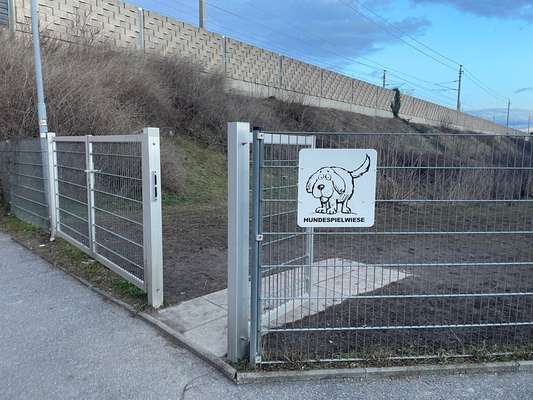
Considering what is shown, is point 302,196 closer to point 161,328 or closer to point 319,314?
point 319,314

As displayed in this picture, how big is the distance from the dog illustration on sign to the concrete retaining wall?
1400 cm

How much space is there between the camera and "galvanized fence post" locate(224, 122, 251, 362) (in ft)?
10.5

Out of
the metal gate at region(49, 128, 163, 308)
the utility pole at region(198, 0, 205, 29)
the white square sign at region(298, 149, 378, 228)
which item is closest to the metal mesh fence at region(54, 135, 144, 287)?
the metal gate at region(49, 128, 163, 308)

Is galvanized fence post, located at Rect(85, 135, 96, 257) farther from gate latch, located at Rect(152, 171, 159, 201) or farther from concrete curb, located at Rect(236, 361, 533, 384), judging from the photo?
concrete curb, located at Rect(236, 361, 533, 384)

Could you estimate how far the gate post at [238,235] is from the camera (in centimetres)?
320

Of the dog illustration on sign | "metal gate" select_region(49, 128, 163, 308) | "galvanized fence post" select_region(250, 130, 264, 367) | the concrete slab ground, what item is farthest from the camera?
"metal gate" select_region(49, 128, 163, 308)

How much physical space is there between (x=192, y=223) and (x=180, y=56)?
42.1ft

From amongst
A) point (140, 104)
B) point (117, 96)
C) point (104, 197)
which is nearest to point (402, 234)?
point (104, 197)

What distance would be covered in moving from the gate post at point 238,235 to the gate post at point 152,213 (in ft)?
4.11

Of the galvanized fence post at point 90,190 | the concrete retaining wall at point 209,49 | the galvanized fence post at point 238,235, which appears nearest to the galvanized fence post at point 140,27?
the concrete retaining wall at point 209,49

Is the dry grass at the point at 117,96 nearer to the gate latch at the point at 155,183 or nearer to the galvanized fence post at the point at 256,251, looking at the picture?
the gate latch at the point at 155,183

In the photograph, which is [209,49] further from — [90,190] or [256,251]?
[256,251]

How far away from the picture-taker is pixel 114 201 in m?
5.27

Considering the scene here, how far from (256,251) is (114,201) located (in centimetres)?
270
